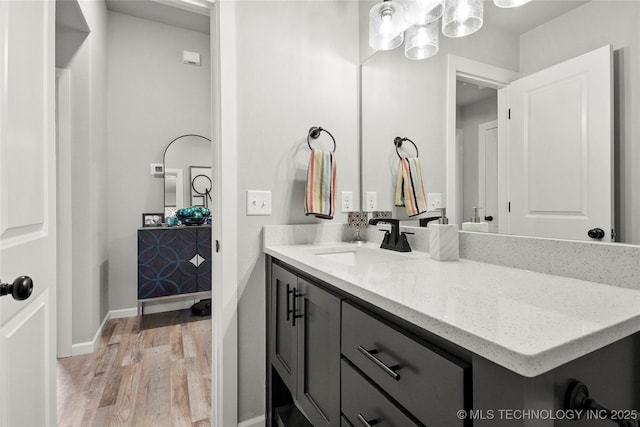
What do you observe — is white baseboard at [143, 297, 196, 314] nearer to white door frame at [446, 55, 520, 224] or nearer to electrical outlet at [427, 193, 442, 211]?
electrical outlet at [427, 193, 442, 211]

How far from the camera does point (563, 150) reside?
0.88 m

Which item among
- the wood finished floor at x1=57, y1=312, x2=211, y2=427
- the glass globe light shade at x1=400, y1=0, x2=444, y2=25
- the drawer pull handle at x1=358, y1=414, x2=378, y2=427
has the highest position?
the glass globe light shade at x1=400, y1=0, x2=444, y2=25

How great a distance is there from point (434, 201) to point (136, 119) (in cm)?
304

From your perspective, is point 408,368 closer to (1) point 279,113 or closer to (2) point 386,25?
(1) point 279,113

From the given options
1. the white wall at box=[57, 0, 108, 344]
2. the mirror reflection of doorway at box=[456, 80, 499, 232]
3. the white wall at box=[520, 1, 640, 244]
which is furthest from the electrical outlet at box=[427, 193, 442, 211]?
the white wall at box=[57, 0, 108, 344]

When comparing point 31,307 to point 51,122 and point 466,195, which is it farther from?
point 466,195

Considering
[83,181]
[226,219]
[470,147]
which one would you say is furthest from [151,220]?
[470,147]

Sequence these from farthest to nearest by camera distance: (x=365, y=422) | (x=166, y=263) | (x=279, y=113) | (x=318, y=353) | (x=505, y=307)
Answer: (x=166, y=263) → (x=279, y=113) → (x=318, y=353) → (x=365, y=422) → (x=505, y=307)

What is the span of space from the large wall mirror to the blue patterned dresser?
2145 millimetres

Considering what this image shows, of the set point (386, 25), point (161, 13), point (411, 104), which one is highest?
point (161, 13)

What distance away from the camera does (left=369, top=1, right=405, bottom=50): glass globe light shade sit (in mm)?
1522

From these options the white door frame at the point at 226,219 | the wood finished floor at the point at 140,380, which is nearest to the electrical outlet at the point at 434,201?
the white door frame at the point at 226,219

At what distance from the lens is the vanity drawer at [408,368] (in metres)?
0.54

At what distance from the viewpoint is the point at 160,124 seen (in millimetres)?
3262
